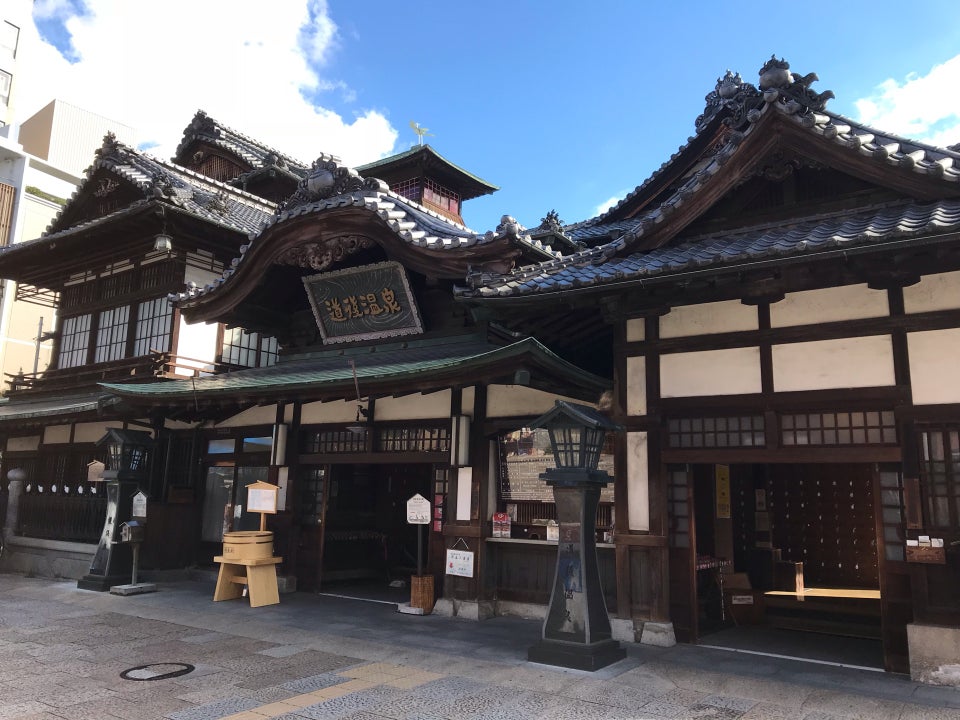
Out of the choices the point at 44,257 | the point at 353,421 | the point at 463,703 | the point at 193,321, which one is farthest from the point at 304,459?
the point at 44,257

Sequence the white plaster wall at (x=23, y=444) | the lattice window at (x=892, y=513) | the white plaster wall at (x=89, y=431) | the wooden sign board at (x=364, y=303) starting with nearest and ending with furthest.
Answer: the lattice window at (x=892, y=513), the wooden sign board at (x=364, y=303), the white plaster wall at (x=89, y=431), the white plaster wall at (x=23, y=444)

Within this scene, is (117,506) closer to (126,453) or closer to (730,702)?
(126,453)

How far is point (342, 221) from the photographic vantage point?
12.7m

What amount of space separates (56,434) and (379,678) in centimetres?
1596

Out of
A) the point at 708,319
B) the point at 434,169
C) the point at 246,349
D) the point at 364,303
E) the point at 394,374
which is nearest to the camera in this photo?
the point at 708,319

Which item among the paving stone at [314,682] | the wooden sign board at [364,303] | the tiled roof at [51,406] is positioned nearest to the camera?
the paving stone at [314,682]

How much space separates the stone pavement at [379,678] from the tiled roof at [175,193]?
884 centimetres

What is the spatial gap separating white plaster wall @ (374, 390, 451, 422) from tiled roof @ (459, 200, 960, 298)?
10.00ft

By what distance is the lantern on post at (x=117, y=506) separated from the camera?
14.3 meters

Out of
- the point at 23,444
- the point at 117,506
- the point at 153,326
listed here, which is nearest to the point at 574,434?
the point at 117,506

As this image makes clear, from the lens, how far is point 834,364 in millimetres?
8773

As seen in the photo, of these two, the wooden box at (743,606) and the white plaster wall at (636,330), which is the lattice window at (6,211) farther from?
the wooden box at (743,606)

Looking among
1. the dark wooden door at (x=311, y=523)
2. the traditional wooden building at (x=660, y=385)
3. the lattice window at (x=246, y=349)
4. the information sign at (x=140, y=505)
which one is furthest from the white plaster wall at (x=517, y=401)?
the lattice window at (x=246, y=349)

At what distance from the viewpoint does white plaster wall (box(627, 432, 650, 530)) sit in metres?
9.77
